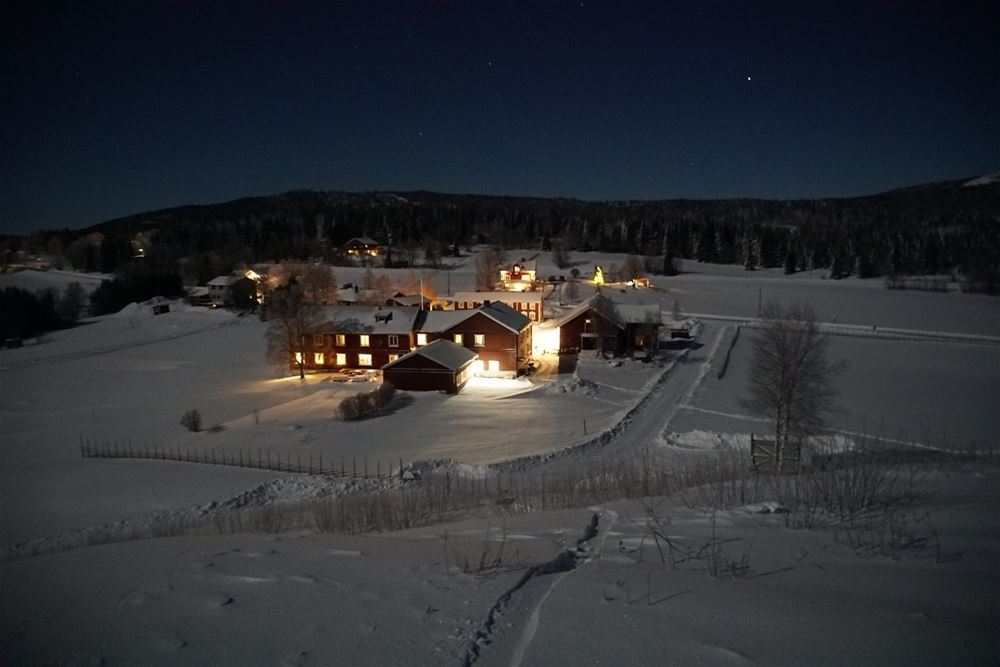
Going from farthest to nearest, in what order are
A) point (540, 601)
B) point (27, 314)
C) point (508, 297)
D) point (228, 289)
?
point (228, 289) → point (27, 314) → point (508, 297) → point (540, 601)

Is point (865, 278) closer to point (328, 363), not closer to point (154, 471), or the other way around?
point (328, 363)

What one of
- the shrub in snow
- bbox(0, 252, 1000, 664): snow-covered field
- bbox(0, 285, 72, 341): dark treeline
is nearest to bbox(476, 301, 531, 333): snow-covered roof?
the shrub in snow

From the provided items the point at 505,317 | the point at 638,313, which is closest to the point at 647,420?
the point at 505,317

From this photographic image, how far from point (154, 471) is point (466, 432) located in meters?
12.7

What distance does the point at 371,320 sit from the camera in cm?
4431

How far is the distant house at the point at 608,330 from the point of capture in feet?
151

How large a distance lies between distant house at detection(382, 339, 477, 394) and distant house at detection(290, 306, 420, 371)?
6.32m

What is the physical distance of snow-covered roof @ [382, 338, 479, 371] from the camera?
36.6 metres

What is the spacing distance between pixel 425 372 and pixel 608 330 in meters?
16.9

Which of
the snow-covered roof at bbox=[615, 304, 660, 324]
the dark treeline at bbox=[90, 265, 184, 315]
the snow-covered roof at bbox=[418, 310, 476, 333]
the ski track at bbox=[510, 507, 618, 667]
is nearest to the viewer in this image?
the ski track at bbox=[510, 507, 618, 667]

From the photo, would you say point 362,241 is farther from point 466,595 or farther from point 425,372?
point 466,595

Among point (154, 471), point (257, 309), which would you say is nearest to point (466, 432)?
point (154, 471)

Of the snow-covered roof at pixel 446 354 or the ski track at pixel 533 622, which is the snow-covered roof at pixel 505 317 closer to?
the snow-covered roof at pixel 446 354

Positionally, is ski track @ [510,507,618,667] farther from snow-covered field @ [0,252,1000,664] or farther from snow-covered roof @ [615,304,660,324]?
snow-covered roof @ [615,304,660,324]
